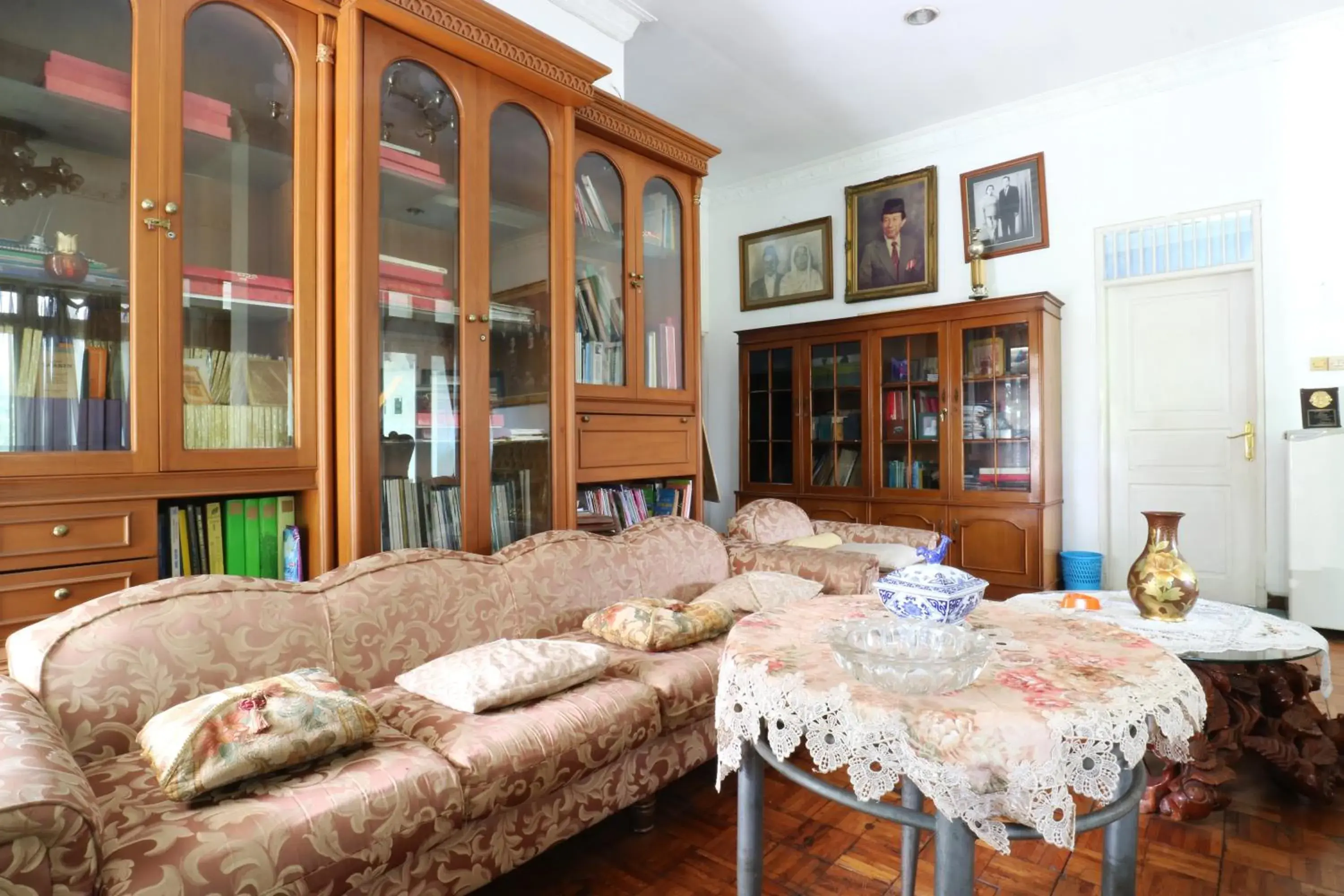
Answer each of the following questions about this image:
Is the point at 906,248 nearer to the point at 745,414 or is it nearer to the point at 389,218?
the point at 745,414

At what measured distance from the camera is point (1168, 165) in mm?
4074

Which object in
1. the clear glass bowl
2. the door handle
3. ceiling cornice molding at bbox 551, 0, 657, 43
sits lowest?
the clear glass bowl

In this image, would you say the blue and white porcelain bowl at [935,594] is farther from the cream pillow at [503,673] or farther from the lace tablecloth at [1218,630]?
the cream pillow at [503,673]

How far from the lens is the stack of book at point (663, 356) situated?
2912mm

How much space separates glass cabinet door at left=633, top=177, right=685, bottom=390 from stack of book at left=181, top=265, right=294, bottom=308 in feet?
4.36

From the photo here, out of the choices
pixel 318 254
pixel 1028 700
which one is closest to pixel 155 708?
pixel 318 254

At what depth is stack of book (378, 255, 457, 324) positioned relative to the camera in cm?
199

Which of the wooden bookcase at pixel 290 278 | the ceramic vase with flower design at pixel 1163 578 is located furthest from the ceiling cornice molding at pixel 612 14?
the ceramic vase with flower design at pixel 1163 578

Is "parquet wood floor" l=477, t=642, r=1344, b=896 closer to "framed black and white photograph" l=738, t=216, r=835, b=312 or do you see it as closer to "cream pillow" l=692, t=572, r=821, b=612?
"cream pillow" l=692, t=572, r=821, b=612

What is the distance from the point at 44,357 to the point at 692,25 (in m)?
3.16

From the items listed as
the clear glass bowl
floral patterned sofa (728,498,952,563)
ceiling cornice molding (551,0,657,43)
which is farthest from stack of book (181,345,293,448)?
ceiling cornice molding (551,0,657,43)

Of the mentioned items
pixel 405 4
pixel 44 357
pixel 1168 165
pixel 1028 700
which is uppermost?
pixel 1168 165

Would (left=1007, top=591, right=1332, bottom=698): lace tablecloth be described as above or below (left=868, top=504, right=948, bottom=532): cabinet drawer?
below

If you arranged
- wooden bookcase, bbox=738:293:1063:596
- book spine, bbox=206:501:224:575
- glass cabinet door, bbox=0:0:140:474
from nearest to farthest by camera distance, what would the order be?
glass cabinet door, bbox=0:0:140:474 < book spine, bbox=206:501:224:575 < wooden bookcase, bbox=738:293:1063:596
